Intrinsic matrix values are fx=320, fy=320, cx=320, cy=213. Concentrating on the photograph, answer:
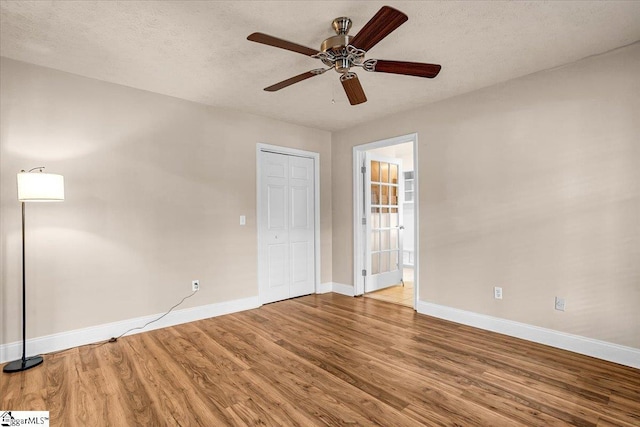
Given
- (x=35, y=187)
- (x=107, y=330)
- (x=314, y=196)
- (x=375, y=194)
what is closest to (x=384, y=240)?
(x=375, y=194)

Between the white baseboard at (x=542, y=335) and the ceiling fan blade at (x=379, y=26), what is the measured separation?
2852 mm

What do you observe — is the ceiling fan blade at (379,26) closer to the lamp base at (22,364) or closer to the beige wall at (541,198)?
the beige wall at (541,198)

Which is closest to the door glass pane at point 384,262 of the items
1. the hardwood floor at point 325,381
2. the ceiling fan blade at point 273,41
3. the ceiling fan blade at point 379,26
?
the hardwood floor at point 325,381

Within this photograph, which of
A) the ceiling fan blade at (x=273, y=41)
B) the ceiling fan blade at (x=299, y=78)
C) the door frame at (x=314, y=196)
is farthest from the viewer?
the door frame at (x=314, y=196)

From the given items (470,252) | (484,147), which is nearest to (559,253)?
(470,252)

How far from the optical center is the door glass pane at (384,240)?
16.4 feet

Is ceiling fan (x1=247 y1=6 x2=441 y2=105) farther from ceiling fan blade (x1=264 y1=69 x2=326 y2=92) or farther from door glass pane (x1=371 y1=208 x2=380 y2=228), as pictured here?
door glass pane (x1=371 y1=208 x2=380 y2=228)

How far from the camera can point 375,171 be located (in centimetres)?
491

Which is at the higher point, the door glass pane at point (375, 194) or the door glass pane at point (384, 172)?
the door glass pane at point (384, 172)

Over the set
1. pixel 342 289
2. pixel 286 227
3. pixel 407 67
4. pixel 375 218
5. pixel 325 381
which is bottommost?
pixel 325 381

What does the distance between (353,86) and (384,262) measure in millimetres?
3222

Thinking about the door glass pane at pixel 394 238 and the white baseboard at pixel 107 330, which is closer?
the white baseboard at pixel 107 330

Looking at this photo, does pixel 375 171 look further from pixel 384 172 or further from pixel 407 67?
pixel 407 67

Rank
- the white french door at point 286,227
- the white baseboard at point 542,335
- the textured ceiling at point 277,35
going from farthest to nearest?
the white french door at point 286,227
the white baseboard at point 542,335
the textured ceiling at point 277,35
